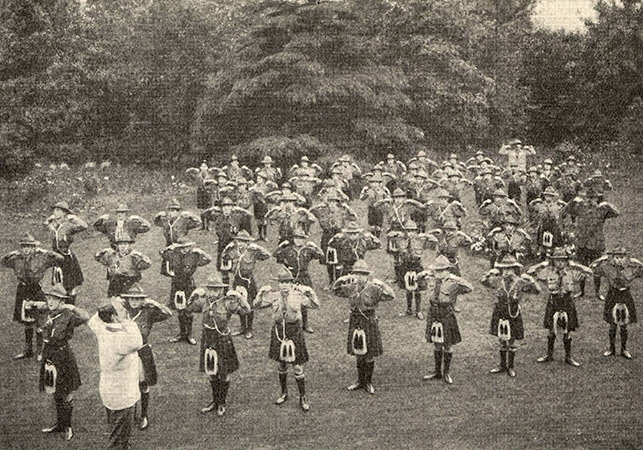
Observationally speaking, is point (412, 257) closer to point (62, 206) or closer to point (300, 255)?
point (300, 255)

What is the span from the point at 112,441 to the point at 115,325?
1.41 m

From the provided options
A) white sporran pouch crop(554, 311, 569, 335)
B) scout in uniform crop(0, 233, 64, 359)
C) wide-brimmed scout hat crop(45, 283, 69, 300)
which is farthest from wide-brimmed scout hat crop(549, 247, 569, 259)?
scout in uniform crop(0, 233, 64, 359)

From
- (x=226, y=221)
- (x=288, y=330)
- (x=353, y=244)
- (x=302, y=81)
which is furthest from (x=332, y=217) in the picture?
(x=302, y=81)

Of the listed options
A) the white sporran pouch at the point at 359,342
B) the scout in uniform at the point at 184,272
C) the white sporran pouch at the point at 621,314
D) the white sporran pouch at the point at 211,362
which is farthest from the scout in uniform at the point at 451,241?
the white sporran pouch at the point at 211,362

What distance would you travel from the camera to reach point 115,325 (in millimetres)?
8859

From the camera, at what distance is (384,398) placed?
39.4ft

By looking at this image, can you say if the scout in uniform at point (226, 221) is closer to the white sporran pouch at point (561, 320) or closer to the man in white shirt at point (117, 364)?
the white sporran pouch at point (561, 320)

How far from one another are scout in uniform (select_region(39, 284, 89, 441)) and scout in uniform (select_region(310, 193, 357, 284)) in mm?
8300

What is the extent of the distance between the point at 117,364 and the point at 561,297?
301 inches

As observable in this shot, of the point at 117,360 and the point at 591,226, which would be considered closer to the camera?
the point at 117,360

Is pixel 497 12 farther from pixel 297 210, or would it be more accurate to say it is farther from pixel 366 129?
pixel 297 210

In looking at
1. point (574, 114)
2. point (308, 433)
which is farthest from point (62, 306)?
point (574, 114)

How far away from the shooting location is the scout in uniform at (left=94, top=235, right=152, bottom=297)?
14.6 meters

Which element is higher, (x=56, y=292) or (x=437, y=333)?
(x=56, y=292)
